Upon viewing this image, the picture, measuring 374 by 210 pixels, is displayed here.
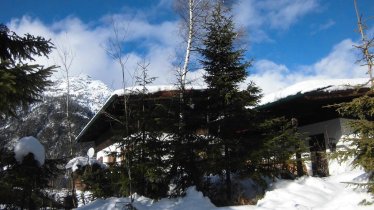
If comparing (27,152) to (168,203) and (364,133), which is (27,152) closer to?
(168,203)

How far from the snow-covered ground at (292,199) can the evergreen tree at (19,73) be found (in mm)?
4014

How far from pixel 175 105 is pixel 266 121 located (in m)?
2.58

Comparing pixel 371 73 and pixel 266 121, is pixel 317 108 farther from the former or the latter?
pixel 371 73

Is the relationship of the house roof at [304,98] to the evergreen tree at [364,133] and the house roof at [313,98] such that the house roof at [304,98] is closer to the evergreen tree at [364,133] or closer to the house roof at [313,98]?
the house roof at [313,98]

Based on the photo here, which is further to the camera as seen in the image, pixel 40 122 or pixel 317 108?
pixel 40 122

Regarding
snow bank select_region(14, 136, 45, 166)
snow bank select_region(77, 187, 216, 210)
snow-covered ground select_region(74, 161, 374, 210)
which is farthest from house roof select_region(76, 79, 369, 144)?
snow bank select_region(14, 136, 45, 166)

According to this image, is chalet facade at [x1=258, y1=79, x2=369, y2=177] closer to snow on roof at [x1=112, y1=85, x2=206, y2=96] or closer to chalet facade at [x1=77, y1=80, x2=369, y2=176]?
chalet facade at [x1=77, y1=80, x2=369, y2=176]

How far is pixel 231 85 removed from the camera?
11.8m

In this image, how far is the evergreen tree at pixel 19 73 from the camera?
6.46 m

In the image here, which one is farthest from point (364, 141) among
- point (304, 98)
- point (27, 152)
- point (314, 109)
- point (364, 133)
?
point (27, 152)

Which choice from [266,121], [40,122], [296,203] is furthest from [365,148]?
[40,122]

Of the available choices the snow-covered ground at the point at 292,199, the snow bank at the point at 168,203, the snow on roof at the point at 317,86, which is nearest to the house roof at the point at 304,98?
the snow on roof at the point at 317,86

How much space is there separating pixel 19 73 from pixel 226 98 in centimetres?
605

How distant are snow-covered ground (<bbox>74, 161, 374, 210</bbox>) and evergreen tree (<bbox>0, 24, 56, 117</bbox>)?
13.2 ft
